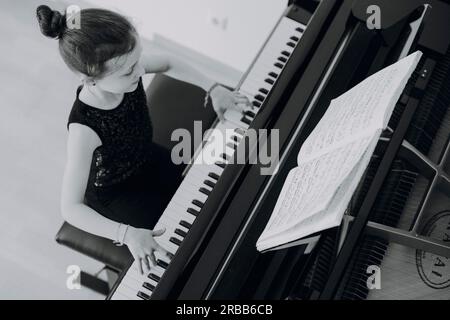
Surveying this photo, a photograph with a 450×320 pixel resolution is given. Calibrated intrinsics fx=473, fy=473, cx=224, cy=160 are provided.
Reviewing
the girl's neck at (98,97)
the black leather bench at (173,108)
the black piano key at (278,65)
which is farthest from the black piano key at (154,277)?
the black piano key at (278,65)

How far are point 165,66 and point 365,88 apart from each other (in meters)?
0.87

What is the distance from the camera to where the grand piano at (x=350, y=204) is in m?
1.15

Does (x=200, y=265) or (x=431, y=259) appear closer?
(x=200, y=265)

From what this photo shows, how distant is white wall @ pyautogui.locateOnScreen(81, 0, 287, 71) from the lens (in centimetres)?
220

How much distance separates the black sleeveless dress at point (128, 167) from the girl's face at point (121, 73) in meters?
0.12

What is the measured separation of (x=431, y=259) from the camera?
1.30 metres

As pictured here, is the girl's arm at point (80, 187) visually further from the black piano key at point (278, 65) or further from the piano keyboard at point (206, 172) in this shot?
the black piano key at point (278, 65)

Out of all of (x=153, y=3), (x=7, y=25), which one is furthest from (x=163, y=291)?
(x=7, y=25)

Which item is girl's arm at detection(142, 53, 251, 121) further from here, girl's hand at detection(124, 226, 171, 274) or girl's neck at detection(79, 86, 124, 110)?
girl's hand at detection(124, 226, 171, 274)

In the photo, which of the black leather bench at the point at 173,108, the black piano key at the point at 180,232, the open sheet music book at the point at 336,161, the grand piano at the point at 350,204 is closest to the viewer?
the open sheet music book at the point at 336,161

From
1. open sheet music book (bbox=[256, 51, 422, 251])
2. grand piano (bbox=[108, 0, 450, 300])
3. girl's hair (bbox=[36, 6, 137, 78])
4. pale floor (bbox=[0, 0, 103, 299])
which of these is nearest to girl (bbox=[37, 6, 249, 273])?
girl's hair (bbox=[36, 6, 137, 78])

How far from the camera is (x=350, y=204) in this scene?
131 centimetres

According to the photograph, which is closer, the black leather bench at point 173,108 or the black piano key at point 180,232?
the black piano key at point 180,232

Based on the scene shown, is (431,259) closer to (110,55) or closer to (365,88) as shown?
(365,88)
